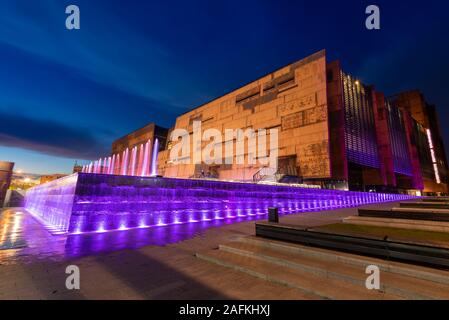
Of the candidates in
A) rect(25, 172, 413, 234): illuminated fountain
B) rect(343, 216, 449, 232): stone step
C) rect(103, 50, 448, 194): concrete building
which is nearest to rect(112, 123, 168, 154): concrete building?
rect(103, 50, 448, 194): concrete building

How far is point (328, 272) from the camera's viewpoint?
3189mm

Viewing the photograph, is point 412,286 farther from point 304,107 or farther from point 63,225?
point 304,107

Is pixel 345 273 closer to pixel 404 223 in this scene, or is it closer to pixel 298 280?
pixel 298 280

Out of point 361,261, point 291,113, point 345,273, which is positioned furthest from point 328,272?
point 291,113

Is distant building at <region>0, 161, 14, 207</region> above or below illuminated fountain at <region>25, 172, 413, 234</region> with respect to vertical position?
above

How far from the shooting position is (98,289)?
2.92 meters

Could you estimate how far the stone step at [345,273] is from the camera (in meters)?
2.53

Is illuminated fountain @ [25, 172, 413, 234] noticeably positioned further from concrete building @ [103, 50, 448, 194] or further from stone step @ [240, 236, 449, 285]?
concrete building @ [103, 50, 448, 194]

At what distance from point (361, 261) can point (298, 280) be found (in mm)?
1158

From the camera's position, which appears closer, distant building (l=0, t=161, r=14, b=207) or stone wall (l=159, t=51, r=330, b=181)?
stone wall (l=159, t=51, r=330, b=181)

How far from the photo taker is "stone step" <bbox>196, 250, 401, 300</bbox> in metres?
2.63

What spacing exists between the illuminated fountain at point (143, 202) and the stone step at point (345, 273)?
19.3 ft

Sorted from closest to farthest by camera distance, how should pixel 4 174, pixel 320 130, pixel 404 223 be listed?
pixel 404 223 < pixel 320 130 < pixel 4 174
